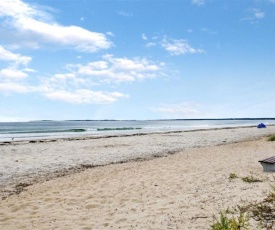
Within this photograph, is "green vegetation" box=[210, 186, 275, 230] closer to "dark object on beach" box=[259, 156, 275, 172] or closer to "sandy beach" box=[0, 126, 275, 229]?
"sandy beach" box=[0, 126, 275, 229]

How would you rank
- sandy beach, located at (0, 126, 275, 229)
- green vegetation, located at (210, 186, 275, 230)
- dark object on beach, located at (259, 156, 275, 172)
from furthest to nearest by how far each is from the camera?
dark object on beach, located at (259, 156, 275, 172)
sandy beach, located at (0, 126, 275, 229)
green vegetation, located at (210, 186, 275, 230)

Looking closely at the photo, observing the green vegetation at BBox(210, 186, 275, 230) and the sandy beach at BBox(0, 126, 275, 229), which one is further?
the sandy beach at BBox(0, 126, 275, 229)

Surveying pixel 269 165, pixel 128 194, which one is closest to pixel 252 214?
pixel 128 194

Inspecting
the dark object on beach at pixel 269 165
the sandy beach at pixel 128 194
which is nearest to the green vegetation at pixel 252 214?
the sandy beach at pixel 128 194

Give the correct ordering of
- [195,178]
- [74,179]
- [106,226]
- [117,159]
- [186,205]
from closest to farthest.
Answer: [106,226] → [186,205] → [195,178] → [74,179] → [117,159]

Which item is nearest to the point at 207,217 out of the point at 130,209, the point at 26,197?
the point at 130,209

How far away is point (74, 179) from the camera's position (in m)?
12.8

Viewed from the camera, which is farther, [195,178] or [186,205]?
[195,178]

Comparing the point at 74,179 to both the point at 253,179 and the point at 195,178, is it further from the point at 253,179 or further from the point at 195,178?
the point at 253,179

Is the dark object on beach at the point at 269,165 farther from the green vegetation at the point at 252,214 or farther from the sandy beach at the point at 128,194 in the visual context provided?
the green vegetation at the point at 252,214

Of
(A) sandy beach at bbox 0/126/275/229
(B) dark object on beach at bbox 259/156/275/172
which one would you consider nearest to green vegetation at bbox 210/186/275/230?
(A) sandy beach at bbox 0/126/275/229

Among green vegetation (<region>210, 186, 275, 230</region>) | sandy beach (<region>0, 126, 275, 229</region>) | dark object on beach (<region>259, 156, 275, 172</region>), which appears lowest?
sandy beach (<region>0, 126, 275, 229</region>)

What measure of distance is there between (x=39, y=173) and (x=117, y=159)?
5.70 meters

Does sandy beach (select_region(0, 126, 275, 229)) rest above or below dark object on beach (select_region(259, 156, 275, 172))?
below
